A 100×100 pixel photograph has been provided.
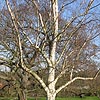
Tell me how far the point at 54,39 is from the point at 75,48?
93cm

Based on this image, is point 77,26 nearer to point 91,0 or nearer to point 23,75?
point 91,0

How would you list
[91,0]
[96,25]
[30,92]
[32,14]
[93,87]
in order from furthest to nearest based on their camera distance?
[93,87] < [30,92] < [32,14] < [96,25] < [91,0]

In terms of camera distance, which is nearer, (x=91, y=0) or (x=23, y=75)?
(x=91, y=0)

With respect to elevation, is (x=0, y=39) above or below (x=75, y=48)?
above

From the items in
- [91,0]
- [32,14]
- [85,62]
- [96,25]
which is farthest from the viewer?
[85,62]

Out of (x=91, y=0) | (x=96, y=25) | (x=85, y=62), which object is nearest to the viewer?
(x=91, y=0)

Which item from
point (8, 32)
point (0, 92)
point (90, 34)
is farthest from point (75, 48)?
point (0, 92)

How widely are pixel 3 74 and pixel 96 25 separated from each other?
6.07 meters

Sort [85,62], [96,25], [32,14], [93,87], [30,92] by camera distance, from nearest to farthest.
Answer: [96,25], [32,14], [85,62], [30,92], [93,87]

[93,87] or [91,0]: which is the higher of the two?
[91,0]

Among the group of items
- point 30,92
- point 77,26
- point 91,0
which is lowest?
point 30,92

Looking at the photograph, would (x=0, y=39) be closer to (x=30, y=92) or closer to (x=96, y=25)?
(x=96, y=25)

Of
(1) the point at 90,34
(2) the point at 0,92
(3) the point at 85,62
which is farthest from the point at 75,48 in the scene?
(2) the point at 0,92

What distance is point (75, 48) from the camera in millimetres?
7656
